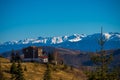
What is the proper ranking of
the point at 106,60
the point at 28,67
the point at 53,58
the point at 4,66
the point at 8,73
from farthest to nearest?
1. the point at 53,58
2. the point at 28,67
3. the point at 4,66
4. the point at 8,73
5. the point at 106,60

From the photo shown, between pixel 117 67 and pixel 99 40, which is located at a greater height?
pixel 99 40

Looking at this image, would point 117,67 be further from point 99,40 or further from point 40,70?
point 40,70

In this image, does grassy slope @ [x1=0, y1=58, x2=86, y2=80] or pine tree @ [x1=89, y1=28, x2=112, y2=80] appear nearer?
pine tree @ [x1=89, y1=28, x2=112, y2=80]

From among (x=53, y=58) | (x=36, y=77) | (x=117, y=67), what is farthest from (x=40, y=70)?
(x=117, y=67)

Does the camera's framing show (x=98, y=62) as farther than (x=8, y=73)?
No

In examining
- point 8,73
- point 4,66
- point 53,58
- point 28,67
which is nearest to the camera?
point 8,73

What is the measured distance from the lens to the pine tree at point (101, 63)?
35594 mm

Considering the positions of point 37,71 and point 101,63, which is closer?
point 101,63

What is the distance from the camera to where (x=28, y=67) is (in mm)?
160625

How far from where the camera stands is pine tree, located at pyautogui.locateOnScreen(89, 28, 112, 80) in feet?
117

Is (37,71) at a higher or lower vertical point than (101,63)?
higher

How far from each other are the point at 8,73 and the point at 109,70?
340ft

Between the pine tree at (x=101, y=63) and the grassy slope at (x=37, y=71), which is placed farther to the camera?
the grassy slope at (x=37, y=71)

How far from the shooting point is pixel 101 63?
35.9 metres
